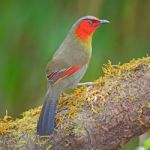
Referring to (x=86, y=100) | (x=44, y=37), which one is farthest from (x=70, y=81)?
(x=44, y=37)

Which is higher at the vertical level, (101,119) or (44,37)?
(44,37)

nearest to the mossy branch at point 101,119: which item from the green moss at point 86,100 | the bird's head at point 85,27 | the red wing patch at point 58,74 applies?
the green moss at point 86,100

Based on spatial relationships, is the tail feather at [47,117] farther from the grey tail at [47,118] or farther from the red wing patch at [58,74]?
the red wing patch at [58,74]

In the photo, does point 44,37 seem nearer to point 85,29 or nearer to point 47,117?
point 85,29

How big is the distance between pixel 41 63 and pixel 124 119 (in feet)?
12.5

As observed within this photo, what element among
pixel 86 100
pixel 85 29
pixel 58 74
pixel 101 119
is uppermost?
pixel 85 29

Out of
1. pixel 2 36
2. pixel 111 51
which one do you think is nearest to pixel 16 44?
pixel 2 36

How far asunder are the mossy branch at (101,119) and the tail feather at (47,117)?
48 mm

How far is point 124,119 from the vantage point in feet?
13.6

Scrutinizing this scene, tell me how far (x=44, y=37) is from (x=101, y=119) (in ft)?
11.9

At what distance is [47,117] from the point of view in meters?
4.22

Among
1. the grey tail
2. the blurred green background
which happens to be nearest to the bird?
the grey tail

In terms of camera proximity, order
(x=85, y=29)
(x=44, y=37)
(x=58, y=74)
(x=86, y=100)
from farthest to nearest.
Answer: (x=44, y=37), (x=85, y=29), (x=58, y=74), (x=86, y=100)

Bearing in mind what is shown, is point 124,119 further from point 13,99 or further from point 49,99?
point 13,99
